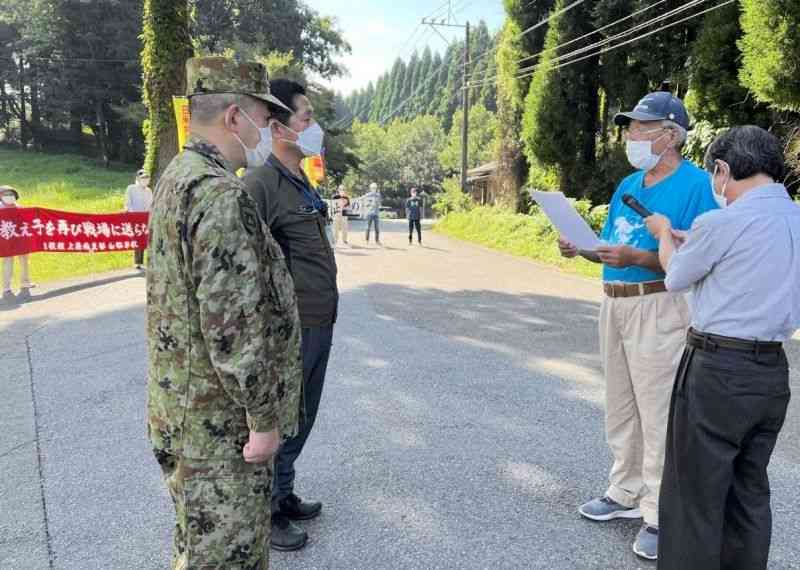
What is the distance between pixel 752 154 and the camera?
6.66ft

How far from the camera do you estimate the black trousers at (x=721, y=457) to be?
2051 mm

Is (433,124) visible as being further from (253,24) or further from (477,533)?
(477,533)

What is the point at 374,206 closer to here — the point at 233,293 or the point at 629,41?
the point at 629,41

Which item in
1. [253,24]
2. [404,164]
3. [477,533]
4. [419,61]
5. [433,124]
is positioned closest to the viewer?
[477,533]

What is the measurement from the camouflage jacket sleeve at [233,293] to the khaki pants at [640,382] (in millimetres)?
1858

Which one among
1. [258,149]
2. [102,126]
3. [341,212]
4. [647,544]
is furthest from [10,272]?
[102,126]

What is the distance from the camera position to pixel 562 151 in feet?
61.2

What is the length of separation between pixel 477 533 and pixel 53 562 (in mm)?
1950

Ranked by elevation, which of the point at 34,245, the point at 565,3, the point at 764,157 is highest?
the point at 565,3

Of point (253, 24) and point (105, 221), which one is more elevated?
point (253, 24)

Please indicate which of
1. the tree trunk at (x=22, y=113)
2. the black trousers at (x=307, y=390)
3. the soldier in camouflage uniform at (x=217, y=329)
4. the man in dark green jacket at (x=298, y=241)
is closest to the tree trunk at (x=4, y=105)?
the tree trunk at (x=22, y=113)

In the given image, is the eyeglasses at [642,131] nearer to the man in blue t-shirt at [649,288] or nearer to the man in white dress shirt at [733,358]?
the man in blue t-shirt at [649,288]

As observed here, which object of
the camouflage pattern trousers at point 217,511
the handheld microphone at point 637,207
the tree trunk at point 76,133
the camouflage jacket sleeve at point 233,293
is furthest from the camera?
the tree trunk at point 76,133

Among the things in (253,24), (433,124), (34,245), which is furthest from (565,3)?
(433,124)
